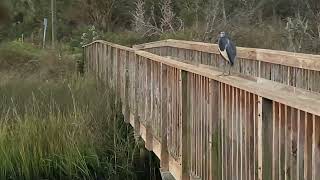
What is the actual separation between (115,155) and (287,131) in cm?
694

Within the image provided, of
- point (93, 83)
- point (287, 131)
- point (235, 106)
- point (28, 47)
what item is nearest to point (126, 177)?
point (93, 83)

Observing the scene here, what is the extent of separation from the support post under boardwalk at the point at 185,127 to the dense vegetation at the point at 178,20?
9.27m

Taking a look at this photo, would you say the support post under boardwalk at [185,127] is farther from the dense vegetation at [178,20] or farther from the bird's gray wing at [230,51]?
the dense vegetation at [178,20]

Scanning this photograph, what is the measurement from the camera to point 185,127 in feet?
18.2

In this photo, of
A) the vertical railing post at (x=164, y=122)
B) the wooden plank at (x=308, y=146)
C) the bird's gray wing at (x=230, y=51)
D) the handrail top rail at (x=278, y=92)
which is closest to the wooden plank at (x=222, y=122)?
the handrail top rail at (x=278, y=92)

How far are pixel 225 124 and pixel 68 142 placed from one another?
575 cm

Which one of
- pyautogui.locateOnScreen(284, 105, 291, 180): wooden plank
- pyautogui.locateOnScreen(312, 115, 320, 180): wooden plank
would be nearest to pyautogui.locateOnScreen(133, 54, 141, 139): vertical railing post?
pyautogui.locateOnScreen(284, 105, 291, 180): wooden plank

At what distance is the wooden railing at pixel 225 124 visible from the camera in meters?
2.92

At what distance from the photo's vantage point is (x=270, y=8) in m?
25.7

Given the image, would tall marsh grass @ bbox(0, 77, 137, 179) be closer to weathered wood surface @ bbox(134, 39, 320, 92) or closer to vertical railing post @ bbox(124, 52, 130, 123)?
vertical railing post @ bbox(124, 52, 130, 123)

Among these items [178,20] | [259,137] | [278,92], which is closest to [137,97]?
[259,137]

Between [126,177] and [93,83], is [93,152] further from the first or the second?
[93,83]

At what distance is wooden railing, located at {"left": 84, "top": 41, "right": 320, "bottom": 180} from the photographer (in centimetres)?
292

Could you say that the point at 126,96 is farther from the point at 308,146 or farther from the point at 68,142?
the point at 308,146
